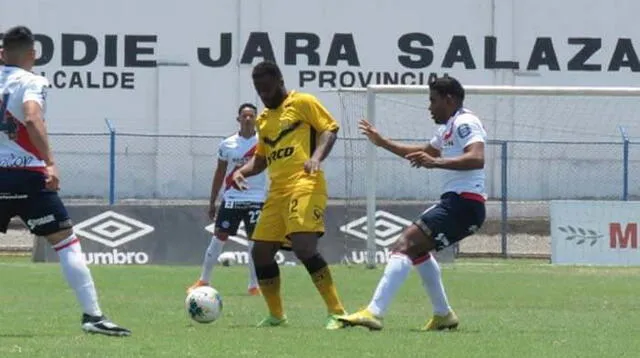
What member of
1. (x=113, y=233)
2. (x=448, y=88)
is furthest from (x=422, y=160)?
(x=113, y=233)

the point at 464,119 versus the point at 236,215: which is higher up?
the point at 464,119

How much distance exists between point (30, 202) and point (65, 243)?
0.39 meters

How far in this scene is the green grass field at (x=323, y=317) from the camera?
34.4 feet

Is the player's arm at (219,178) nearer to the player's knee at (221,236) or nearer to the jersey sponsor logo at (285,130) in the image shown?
the player's knee at (221,236)

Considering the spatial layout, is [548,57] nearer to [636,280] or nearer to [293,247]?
[636,280]

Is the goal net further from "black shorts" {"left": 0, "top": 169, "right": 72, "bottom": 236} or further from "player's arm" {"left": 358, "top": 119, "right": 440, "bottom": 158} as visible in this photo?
"black shorts" {"left": 0, "top": 169, "right": 72, "bottom": 236}

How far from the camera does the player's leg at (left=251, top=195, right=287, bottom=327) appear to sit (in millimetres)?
12641

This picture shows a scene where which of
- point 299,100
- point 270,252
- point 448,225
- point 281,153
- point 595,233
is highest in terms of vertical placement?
point 299,100

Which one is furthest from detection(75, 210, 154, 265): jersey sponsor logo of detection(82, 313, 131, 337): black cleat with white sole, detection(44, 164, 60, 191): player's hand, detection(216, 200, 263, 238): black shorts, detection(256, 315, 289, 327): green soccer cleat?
detection(44, 164, 60, 191): player's hand

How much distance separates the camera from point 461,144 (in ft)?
40.0

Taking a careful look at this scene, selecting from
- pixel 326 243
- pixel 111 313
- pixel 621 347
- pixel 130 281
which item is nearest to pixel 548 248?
pixel 326 243

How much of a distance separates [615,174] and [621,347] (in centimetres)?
2212

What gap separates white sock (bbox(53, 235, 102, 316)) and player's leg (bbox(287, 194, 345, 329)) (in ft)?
6.35

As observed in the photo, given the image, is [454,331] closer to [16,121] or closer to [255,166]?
[255,166]
